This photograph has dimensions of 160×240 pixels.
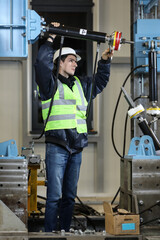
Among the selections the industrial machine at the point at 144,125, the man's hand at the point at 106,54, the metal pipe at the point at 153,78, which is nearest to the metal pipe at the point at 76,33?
the man's hand at the point at 106,54

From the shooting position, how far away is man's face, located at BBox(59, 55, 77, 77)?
323 cm

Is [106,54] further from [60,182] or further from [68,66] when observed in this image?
[60,182]

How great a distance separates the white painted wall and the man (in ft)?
8.67

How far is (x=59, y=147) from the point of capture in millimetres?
3066

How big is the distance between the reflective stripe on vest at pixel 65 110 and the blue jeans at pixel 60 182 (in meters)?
0.17

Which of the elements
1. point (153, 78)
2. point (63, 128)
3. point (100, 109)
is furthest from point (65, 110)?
point (100, 109)

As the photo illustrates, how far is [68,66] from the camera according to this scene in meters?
3.24

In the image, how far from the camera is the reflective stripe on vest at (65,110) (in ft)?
10.2

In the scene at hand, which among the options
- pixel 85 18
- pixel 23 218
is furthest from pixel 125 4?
pixel 23 218

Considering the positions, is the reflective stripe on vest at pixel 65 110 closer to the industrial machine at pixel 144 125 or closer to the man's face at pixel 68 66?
the man's face at pixel 68 66

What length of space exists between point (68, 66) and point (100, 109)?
275 centimetres

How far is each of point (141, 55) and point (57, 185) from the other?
136 cm

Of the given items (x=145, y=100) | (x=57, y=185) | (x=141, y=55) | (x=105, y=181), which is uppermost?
(x=141, y=55)

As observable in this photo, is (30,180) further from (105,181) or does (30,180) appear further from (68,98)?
(105,181)
